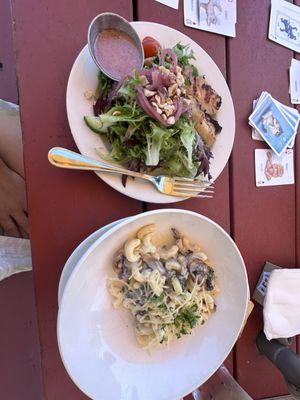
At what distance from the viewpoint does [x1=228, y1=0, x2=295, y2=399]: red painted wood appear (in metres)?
0.84

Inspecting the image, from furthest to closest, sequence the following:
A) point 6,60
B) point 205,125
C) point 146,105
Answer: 1. point 6,60
2. point 205,125
3. point 146,105

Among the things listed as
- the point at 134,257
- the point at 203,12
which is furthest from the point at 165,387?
the point at 203,12

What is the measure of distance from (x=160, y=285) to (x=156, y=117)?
33 cm

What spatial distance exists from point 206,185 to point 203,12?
0.48 metres

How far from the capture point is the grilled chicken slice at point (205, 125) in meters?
0.67

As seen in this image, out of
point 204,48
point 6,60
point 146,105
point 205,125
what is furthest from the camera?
point 6,60

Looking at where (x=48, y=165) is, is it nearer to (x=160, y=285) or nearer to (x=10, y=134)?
(x=10, y=134)

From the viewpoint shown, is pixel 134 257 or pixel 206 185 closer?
pixel 134 257

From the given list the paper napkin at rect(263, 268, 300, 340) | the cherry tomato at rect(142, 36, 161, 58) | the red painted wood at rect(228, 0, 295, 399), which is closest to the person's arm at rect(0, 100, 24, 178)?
the cherry tomato at rect(142, 36, 161, 58)

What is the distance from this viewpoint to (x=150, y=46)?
0.66 m

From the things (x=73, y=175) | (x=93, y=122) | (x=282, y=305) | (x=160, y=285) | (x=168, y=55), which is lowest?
(x=282, y=305)

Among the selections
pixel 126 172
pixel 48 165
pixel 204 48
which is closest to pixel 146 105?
pixel 126 172

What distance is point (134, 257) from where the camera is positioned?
22.2 inches

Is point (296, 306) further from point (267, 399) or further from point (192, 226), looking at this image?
point (192, 226)
